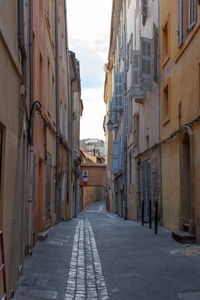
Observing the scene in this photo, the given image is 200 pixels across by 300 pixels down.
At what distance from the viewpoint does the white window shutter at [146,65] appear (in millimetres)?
15898

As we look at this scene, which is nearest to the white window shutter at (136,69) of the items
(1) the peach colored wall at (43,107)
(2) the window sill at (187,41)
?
(2) the window sill at (187,41)

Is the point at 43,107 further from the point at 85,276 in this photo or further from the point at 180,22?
the point at 85,276

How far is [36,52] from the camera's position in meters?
10.9

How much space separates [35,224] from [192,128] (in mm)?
4263

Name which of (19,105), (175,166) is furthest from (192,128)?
(19,105)

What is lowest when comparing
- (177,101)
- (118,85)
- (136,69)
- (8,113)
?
(8,113)

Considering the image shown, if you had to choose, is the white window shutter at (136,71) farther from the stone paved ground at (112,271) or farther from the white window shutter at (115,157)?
the white window shutter at (115,157)

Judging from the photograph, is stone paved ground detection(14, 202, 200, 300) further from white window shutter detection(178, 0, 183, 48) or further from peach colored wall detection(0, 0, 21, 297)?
white window shutter detection(178, 0, 183, 48)

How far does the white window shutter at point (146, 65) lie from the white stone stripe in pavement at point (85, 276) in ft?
23.9

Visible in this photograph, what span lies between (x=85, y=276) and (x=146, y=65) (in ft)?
33.9

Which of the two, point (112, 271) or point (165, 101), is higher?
point (165, 101)

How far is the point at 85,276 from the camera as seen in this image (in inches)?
280

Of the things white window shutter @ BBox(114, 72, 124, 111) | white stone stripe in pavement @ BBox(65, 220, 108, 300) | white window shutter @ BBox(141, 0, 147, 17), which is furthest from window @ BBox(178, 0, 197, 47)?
white window shutter @ BBox(114, 72, 124, 111)

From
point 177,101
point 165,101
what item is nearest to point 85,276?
point 177,101
